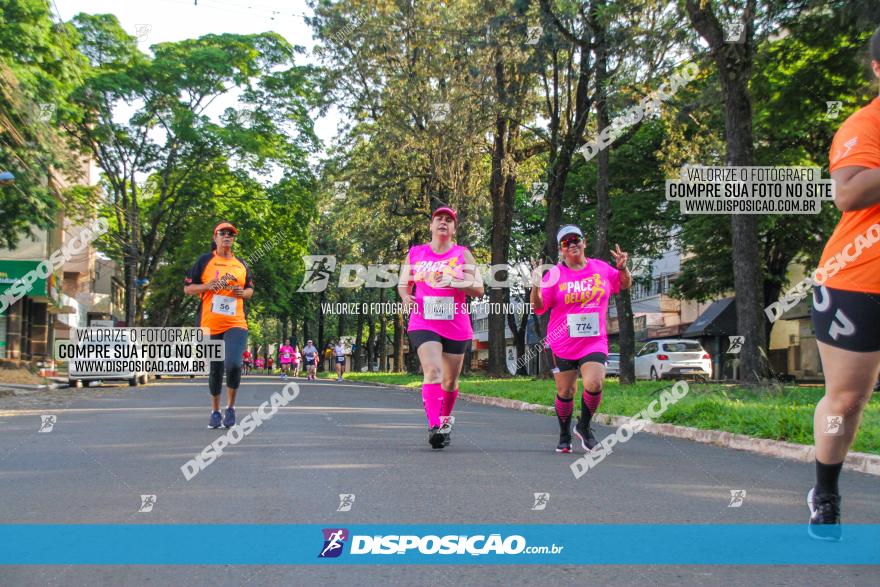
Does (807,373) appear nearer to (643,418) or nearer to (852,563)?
(643,418)

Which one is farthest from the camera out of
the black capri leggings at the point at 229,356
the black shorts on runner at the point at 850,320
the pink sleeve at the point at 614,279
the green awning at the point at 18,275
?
the green awning at the point at 18,275

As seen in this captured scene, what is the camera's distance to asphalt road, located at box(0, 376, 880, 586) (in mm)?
3801

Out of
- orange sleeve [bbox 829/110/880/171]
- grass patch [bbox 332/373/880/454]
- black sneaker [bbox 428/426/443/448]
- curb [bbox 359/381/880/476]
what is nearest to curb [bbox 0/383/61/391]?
grass patch [bbox 332/373/880/454]

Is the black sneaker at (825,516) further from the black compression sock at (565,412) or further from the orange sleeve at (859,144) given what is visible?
the black compression sock at (565,412)

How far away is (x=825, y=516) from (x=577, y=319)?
441 centimetres

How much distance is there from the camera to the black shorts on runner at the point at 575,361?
8.28 m

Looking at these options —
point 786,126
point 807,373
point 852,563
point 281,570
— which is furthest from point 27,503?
point 807,373

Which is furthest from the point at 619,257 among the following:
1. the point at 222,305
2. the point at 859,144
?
the point at 222,305

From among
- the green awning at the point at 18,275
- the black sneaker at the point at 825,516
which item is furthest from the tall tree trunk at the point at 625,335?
the green awning at the point at 18,275

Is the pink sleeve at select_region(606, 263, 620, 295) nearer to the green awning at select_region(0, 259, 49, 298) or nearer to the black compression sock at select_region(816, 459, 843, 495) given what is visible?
the black compression sock at select_region(816, 459, 843, 495)

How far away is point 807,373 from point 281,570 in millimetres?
40464

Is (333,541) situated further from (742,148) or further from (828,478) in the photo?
(742,148)

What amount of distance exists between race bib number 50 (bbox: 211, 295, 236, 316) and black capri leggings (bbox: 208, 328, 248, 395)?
204 millimetres

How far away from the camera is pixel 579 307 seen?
8.40 metres
